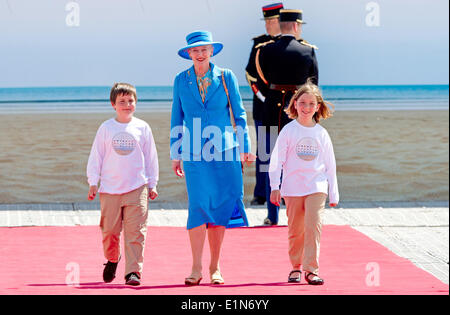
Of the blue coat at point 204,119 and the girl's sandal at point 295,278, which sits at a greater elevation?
the blue coat at point 204,119

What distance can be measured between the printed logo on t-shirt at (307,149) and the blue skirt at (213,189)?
420 millimetres

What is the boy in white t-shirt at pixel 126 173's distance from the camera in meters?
6.34

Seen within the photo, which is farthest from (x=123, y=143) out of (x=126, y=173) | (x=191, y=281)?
(x=191, y=281)

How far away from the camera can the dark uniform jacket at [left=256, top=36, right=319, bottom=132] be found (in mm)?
8859

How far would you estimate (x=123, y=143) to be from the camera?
6332 millimetres

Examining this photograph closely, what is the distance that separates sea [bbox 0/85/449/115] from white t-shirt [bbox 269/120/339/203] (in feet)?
100

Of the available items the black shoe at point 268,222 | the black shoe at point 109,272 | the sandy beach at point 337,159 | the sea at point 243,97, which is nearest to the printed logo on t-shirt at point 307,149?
the black shoe at point 109,272

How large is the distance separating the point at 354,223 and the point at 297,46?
71.6 inches

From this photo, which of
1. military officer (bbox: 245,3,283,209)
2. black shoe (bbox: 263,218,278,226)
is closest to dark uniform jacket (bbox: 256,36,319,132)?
military officer (bbox: 245,3,283,209)

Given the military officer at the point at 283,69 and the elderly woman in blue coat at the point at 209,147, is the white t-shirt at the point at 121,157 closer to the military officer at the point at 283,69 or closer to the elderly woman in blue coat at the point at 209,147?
the elderly woman in blue coat at the point at 209,147

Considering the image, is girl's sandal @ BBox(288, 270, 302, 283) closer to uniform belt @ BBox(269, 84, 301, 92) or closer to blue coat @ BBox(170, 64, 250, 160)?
blue coat @ BBox(170, 64, 250, 160)

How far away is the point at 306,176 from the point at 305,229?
355 millimetres

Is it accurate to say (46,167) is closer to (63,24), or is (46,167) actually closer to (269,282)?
(269,282)

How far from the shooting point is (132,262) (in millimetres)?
6320
